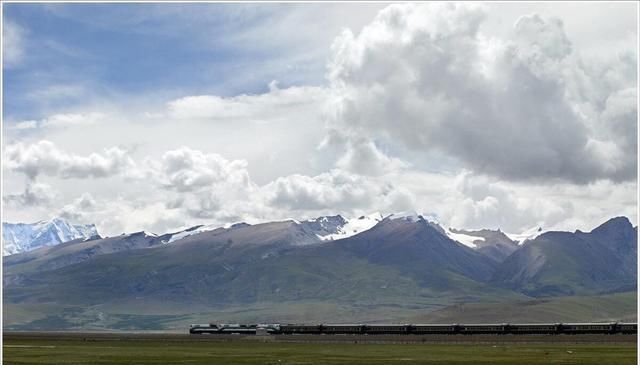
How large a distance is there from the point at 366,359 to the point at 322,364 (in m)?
10.6

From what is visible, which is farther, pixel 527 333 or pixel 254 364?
pixel 527 333

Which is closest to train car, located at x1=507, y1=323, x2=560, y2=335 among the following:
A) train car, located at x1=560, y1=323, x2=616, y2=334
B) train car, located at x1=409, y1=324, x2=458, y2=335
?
train car, located at x1=560, y1=323, x2=616, y2=334

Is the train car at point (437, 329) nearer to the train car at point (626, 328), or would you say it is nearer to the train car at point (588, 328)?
the train car at point (588, 328)

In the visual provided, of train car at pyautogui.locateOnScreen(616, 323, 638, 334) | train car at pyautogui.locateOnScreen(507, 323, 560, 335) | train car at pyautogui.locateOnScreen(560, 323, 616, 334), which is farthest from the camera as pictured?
train car at pyautogui.locateOnScreen(507, 323, 560, 335)

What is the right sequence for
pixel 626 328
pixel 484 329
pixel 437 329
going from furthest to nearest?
pixel 437 329, pixel 484 329, pixel 626 328

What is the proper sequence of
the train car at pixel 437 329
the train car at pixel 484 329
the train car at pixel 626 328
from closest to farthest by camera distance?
the train car at pixel 626 328 < the train car at pixel 484 329 < the train car at pixel 437 329

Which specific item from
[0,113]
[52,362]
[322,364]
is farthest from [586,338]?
[0,113]

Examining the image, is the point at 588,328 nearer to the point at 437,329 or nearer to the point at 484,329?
the point at 484,329

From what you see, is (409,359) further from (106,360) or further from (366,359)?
(106,360)

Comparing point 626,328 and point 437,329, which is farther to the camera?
point 437,329

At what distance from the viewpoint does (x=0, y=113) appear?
106 ft

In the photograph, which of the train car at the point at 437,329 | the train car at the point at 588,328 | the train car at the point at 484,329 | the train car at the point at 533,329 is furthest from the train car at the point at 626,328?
the train car at the point at 437,329

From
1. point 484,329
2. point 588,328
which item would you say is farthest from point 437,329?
point 588,328

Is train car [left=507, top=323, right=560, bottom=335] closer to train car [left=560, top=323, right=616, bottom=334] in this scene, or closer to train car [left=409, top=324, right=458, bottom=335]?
train car [left=560, top=323, right=616, bottom=334]
